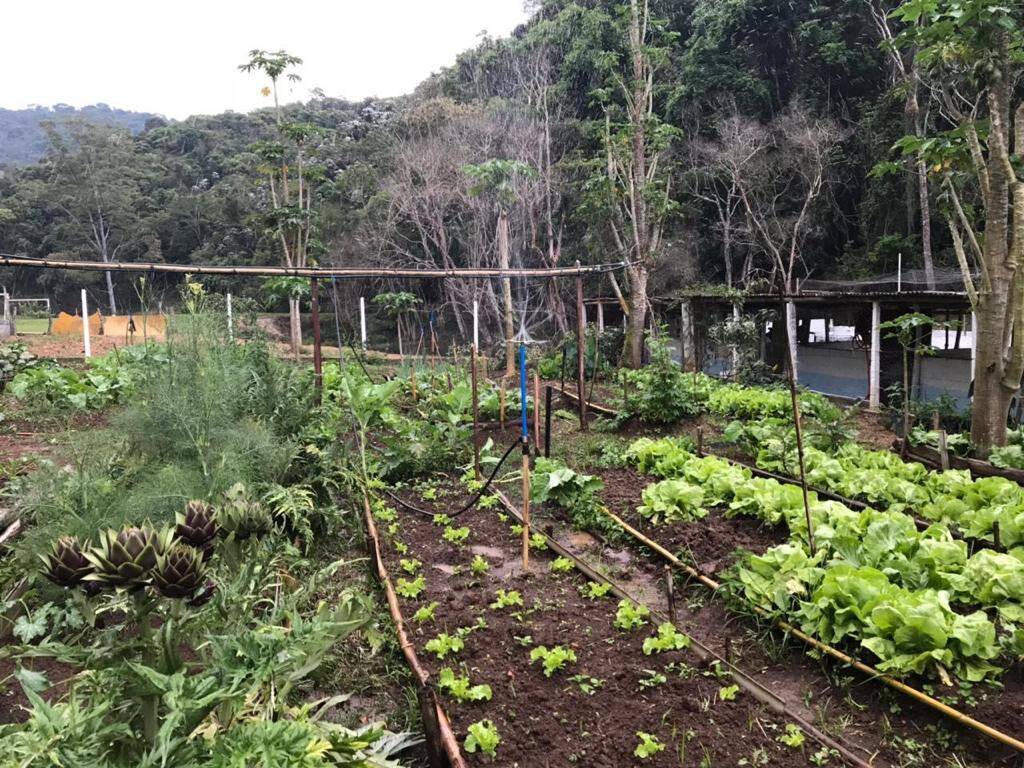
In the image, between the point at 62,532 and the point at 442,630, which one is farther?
the point at 442,630

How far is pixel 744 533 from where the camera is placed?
4699 millimetres

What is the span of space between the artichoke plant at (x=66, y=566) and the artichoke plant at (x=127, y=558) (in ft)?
0.10

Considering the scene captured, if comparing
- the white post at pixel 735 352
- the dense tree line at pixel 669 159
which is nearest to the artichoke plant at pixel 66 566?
the white post at pixel 735 352

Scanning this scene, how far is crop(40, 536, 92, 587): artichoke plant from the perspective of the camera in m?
1.61

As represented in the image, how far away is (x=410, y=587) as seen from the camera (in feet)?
13.0

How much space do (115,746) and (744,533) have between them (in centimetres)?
392

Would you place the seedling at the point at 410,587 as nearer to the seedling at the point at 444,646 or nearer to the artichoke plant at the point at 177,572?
the seedling at the point at 444,646

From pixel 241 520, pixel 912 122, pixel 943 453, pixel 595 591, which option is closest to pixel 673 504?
pixel 595 591

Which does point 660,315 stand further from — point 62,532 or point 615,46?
point 62,532

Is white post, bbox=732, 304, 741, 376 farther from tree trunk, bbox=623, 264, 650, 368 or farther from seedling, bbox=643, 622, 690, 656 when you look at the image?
seedling, bbox=643, 622, 690, 656

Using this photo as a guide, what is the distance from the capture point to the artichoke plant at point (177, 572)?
62.6 inches

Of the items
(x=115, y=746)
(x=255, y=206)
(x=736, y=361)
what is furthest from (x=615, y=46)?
(x=115, y=746)

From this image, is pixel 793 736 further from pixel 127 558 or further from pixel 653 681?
pixel 127 558

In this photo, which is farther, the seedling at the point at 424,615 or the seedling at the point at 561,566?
the seedling at the point at 561,566
